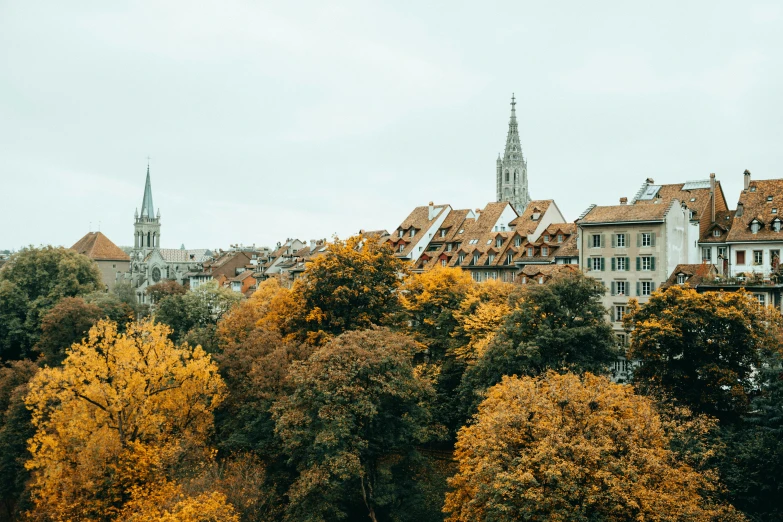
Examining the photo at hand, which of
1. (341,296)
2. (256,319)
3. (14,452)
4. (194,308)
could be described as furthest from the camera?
(194,308)

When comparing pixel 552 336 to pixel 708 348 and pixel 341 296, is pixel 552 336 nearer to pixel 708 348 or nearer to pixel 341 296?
pixel 708 348

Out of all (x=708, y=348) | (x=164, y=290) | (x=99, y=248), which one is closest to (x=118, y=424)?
(x=708, y=348)

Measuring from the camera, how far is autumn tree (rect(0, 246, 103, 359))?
91.2 metres

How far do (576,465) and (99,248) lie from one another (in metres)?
156

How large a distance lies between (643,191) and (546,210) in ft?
46.0

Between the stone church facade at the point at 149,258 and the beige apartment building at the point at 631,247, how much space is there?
112360mm

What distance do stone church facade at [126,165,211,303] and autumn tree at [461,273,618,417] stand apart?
121 meters

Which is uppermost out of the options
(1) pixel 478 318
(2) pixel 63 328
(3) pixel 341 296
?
(3) pixel 341 296

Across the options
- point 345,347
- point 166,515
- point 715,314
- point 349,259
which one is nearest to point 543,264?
point 349,259

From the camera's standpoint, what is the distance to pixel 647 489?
32.7 m

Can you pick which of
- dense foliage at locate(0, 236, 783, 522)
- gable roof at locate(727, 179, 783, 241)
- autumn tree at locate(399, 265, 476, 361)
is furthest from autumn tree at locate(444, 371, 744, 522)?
gable roof at locate(727, 179, 783, 241)

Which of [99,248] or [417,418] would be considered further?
[99,248]

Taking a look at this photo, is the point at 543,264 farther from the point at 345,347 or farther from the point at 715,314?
the point at 345,347

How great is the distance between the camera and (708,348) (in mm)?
44625
